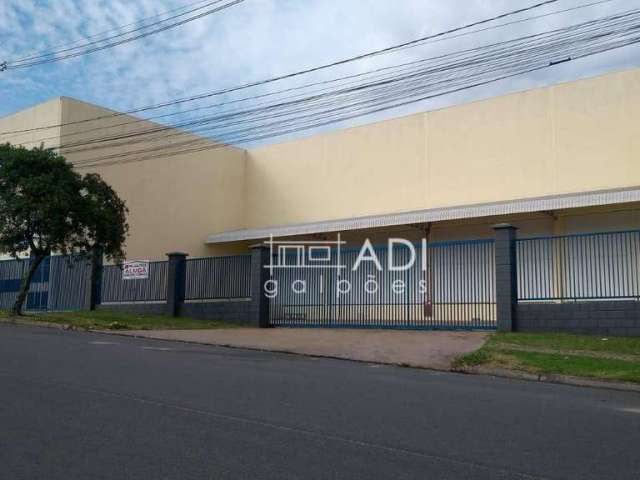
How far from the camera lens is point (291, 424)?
6.62 meters

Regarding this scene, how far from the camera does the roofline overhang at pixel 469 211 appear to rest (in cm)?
1755

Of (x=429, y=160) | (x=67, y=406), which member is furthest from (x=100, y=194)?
(x=67, y=406)

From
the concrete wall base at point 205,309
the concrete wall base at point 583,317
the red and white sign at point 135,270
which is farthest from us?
the red and white sign at point 135,270

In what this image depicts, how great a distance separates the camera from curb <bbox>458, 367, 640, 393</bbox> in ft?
34.2

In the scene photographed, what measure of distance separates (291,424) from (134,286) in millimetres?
17521

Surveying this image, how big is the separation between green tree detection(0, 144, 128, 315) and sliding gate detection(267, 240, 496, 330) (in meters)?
5.15

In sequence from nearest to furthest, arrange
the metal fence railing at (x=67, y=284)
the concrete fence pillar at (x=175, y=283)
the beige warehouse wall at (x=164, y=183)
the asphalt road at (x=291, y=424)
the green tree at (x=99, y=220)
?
the asphalt road at (x=291, y=424), the green tree at (x=99, y=220), the concrete fence pillar at (x=175, y=283), the metal fence railing at (x=67, y=284), the beige warehouse wall at (x=164, y=183)

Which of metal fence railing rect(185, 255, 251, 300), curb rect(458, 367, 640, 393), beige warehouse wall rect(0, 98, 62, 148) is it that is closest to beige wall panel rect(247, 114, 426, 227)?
metal fence railing rect(185, 255, 251, 300)

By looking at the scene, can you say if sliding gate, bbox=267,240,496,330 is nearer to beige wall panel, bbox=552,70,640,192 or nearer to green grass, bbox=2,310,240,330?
green grass, bbox=2,310,240,330

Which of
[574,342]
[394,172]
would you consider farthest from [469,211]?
[574,342]

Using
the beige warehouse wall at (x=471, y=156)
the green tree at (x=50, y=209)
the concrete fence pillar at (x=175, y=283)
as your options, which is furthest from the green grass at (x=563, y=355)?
the green tree at (x=50, y=209)

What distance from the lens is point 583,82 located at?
2059 cm

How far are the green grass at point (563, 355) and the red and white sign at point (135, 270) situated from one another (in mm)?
12533

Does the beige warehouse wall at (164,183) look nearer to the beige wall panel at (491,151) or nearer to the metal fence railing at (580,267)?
the beige wall panel at (491,151)
